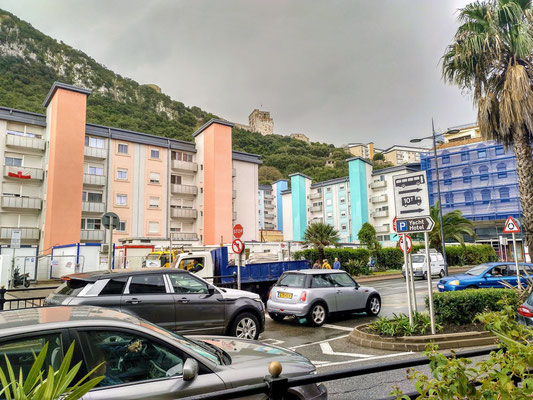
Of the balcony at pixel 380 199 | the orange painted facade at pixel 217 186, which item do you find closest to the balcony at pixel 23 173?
the orange painted facade at pixel 217 186

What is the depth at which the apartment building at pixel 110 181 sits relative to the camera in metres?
35.2

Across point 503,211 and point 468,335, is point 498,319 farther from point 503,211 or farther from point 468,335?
point 503,211

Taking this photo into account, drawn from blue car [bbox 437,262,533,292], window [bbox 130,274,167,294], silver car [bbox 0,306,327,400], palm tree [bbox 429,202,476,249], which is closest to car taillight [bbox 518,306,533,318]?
silver car [bbox 0,306,327,400]

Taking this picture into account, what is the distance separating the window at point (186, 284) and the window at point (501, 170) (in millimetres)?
61717

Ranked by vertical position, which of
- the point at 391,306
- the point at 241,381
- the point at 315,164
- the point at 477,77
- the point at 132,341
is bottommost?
the point at 391,306

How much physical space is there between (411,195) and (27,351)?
7.79 metres

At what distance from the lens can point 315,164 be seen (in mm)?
101062

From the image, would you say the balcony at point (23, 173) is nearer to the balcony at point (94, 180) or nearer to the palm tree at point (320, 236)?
the balcony at point (94, 180)

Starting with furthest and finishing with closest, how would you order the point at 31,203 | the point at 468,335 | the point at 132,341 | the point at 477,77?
the point at 31,203 → the point at 477,77 → the point at 468,335 → the point at 132,341

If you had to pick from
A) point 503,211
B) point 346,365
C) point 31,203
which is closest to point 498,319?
point 346,365

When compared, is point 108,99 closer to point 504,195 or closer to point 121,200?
point 121,200

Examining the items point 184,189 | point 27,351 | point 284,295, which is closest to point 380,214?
point 184,189

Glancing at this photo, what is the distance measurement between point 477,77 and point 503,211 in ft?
170

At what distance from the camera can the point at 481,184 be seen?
5850 cm
